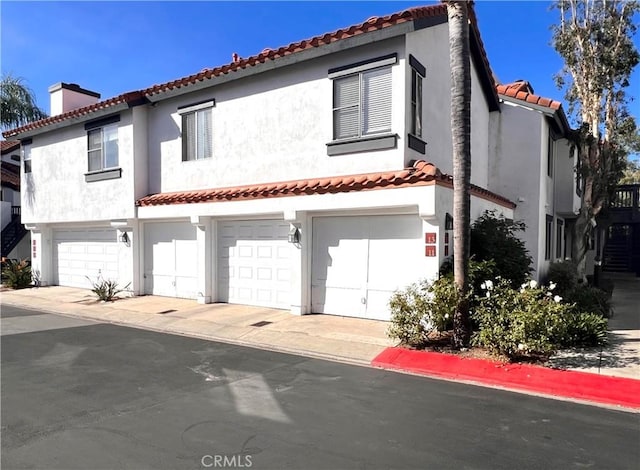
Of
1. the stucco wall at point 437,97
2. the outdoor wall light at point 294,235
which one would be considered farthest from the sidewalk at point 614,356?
the outdoor wall light at point 294,235

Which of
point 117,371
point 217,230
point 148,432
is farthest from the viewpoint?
point 217,230

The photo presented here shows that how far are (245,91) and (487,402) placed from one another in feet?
31.5

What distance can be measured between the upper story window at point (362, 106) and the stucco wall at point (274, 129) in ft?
0.49

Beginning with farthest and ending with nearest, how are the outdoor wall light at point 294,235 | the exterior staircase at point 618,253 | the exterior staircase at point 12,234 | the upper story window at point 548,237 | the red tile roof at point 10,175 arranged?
the exterior staircase at point 618,253 → the red tile roof at point 10,175 → the exterior staircase at point 12,234 → the upper story window at point 548,237 → the outdoor wall light at point 294,235

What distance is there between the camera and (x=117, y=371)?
6.60 metres

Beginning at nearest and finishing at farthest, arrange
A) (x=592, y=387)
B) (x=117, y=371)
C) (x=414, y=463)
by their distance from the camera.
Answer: (x=414, y=463) < (x=592, y=387) < (x=117, y=371)

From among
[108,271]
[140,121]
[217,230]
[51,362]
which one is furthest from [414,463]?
[108,271]

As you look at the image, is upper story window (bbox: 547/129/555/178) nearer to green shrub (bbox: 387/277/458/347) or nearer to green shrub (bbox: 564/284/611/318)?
green shrub (bbox: 564/284/611/318)

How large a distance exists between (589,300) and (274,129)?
30.2 ft

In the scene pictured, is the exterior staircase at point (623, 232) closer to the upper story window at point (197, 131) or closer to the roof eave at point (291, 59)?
the roof eave at point (291, 59)

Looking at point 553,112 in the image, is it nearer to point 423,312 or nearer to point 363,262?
point 363,262

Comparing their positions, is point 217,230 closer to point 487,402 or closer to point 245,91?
point 245,91

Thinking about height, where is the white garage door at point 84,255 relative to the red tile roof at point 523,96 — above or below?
below

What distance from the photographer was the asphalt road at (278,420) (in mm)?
3898
